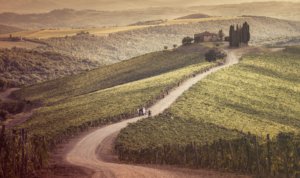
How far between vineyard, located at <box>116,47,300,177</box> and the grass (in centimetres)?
776

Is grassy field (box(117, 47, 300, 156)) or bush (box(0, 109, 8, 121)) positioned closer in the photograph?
grassy field (box(117, 47, 300, 156))

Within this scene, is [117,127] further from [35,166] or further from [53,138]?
[35,166]

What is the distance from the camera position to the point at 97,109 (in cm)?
9594

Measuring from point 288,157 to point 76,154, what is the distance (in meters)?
25.8

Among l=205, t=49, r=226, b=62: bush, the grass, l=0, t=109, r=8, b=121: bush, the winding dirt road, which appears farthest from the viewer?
l=205, t=49, r=226, b=62: bush

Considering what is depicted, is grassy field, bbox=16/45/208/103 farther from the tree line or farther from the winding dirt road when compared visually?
the winding dirt road

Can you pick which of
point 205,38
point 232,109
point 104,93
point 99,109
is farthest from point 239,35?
point 99,109

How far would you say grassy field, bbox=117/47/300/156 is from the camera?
70062 mm

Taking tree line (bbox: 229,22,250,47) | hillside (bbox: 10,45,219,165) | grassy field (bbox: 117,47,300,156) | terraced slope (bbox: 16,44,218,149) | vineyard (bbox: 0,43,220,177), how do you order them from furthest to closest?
tree line (bbox: 229,22,250,47), hillside (bbox: 10,45,219,165), terraced slope (bbox: 16,44,218,149), grassy field (bbox: 117,47,300,156), vineyard (bbox: 0,43,220,177)

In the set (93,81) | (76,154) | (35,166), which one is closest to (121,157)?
(76,154)

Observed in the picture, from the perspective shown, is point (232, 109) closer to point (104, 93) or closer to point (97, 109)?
point (97, 109)

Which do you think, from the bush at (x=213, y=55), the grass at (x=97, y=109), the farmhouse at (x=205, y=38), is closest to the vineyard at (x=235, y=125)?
the bush at (x=213, y=55)

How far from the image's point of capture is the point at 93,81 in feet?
515

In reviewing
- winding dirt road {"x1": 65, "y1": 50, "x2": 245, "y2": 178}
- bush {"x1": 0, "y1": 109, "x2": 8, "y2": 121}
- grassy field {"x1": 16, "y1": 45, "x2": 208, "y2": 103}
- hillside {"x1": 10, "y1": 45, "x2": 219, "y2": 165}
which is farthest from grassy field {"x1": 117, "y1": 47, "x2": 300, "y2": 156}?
bush {"x1": 0, "y1": 109, "x2": 8, "y2": 121}
